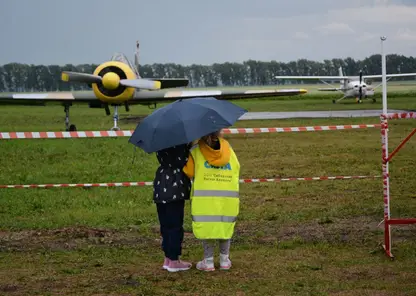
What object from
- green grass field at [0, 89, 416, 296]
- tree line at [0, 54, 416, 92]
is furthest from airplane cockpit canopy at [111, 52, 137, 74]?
tree line at [0, 54, 416, 92]

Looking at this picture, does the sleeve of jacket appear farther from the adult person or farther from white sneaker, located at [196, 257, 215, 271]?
white sneaker, located at [196, 257, 215, 271]

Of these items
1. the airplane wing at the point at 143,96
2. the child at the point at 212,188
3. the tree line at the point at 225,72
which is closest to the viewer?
the child at the point at 212,188

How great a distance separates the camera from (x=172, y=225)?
6.79m

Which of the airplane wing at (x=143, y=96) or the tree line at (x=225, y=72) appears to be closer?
the airplane wing at (x=143, y=96)

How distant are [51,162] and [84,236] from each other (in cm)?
899

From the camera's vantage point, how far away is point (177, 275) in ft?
21.8

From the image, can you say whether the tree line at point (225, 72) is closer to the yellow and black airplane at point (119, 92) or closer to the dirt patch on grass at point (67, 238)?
the yellow and black airplane at point (119, 92)

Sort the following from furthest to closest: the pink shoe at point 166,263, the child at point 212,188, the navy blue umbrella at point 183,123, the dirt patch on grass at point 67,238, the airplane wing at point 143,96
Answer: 1. the airplane wing at point 143,96
2. the dirt patch on grass at point 67,238
3. the pink shoe at point 166,263
4. the child at point 212,188
5. the navy blue umbrella at point 183,123

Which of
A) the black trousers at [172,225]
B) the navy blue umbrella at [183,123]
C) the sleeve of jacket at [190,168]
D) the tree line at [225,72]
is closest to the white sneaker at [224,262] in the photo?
the black trousers at [172,225]

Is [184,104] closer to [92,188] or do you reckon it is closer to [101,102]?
[92,188]

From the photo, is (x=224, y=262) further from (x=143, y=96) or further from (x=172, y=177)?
(x=143, y=96)

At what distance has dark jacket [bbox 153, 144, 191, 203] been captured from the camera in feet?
22.0

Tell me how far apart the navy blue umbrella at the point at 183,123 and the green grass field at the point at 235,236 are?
1250 mm

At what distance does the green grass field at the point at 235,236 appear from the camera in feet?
20.5
